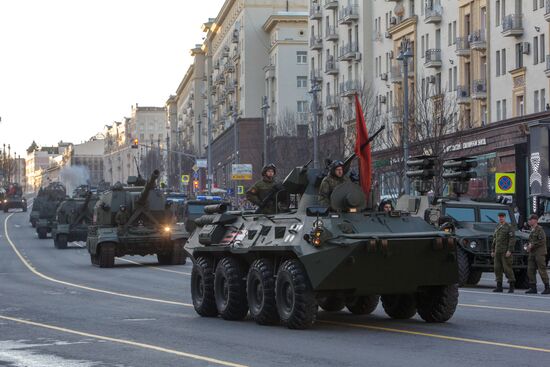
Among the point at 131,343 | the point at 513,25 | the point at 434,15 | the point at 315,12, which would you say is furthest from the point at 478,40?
the point at 131,343

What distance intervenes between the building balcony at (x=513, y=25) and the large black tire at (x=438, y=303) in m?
38.2

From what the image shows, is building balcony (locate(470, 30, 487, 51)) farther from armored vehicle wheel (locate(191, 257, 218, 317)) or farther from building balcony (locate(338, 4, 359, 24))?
armored vehicle wheel (locate(191, 257, 218, 317))

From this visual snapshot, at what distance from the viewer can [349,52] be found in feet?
260

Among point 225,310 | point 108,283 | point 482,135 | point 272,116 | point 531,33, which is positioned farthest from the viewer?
point 272,116

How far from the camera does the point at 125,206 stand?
41969 millimetres

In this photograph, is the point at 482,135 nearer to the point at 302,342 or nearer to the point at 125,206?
the point at 125,206

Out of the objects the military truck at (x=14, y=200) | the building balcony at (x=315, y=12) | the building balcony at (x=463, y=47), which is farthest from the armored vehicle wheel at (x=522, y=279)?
the military truck at (x=14, y=200)

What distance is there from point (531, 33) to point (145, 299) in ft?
109

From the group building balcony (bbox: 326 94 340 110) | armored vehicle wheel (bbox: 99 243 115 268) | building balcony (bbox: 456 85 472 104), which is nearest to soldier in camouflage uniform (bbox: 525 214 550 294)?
armored vehicle wheel (bbox: 99 243 115 268)

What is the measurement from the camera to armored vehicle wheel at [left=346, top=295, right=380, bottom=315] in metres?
19.2

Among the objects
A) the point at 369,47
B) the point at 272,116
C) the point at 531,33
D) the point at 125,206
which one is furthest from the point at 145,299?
the point at 272,116

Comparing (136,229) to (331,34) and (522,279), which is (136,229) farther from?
(331,34)

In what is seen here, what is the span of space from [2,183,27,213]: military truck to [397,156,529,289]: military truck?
10010 cm

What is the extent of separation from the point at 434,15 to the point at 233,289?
46716mm
